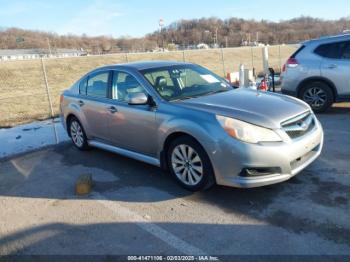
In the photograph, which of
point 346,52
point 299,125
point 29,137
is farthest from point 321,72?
point 29,137

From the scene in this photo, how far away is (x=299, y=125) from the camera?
13.9 ft

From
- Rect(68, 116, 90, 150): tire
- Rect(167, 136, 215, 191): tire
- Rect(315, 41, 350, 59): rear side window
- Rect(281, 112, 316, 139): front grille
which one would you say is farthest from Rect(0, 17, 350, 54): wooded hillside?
Rect(167, 136, 215, 191): tire

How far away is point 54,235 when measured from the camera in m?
3.73

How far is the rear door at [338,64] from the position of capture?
7812mm

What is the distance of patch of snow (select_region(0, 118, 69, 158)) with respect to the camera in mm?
6982

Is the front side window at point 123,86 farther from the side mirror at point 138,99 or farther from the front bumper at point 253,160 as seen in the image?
the front bumper at point 253,160

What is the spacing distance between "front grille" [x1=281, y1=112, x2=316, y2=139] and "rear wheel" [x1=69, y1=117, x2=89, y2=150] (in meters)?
3.56

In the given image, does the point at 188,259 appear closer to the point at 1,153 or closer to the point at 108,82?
the point at 108,82

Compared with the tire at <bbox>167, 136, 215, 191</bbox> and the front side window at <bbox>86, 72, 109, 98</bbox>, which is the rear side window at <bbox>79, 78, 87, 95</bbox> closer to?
the front side window at <bbox>86, 72, 109, 98</bbox>

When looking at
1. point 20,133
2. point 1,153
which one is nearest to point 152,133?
point 1,153

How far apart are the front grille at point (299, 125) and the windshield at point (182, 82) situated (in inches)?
49.1

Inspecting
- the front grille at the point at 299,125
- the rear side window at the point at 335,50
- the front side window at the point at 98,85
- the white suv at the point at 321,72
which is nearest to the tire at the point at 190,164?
the front grille at the point at 299,125

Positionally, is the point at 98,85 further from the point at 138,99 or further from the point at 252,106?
the point at 252,106

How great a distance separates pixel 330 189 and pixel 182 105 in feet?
6.32
